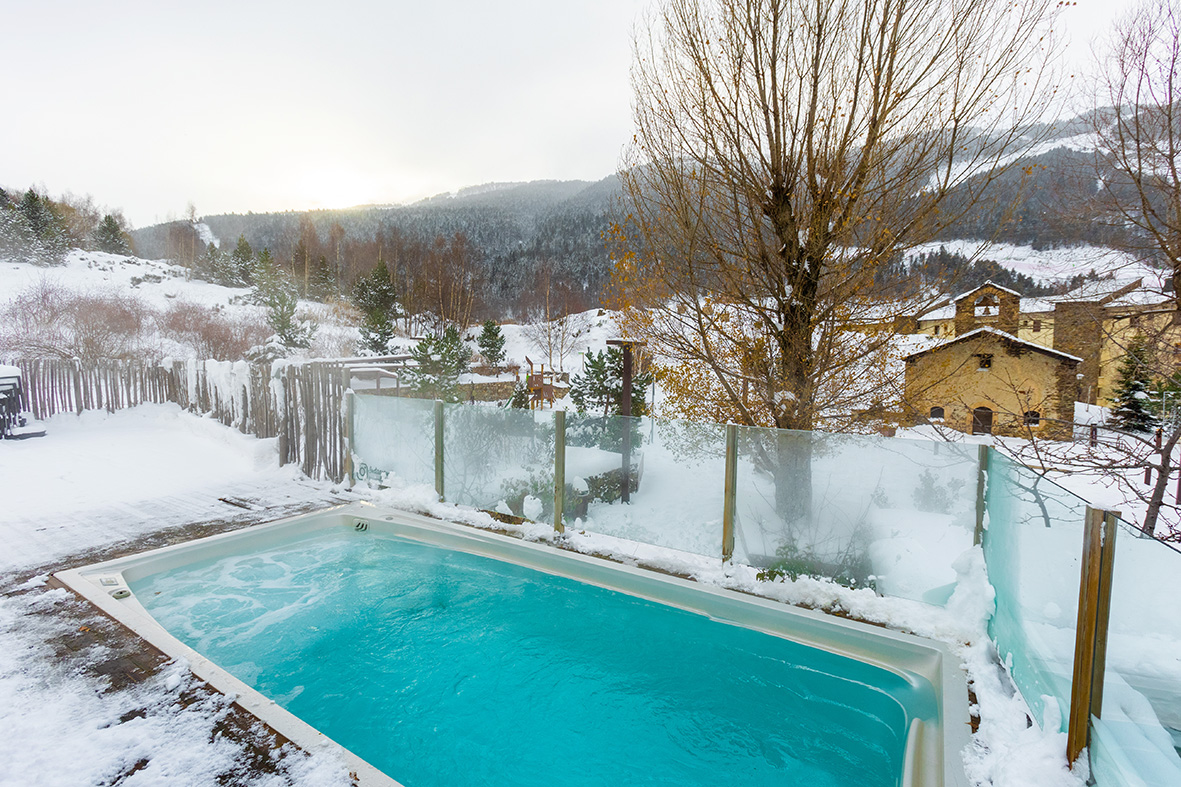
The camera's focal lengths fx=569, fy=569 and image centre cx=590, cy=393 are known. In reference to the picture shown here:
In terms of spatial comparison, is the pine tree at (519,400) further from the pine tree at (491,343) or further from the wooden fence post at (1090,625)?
the pine tree at (491,343)

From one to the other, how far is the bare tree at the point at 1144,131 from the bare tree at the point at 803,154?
2.73 m

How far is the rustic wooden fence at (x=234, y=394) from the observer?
6.79m

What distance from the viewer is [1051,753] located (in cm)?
211

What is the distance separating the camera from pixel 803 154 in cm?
503

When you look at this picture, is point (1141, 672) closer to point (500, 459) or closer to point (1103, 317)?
point (500, 459)

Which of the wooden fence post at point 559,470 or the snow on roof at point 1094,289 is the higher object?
the snow on roof at point 1094,289

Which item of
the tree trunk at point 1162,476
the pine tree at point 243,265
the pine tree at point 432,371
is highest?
the pine tree at point 243,265

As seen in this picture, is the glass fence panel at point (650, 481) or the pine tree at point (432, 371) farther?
the pine tree at point (432, 371)

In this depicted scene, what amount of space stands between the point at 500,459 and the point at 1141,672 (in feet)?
14.7

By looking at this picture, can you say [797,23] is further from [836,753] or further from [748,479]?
[836,753]

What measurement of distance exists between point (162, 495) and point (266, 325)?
2088 cm

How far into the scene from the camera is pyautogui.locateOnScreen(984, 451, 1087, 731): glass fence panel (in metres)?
2.10

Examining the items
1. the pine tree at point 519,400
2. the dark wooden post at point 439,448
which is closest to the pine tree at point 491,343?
the pine tree at point 519,400

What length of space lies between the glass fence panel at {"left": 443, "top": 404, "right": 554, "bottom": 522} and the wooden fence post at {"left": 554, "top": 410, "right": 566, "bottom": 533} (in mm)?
79
